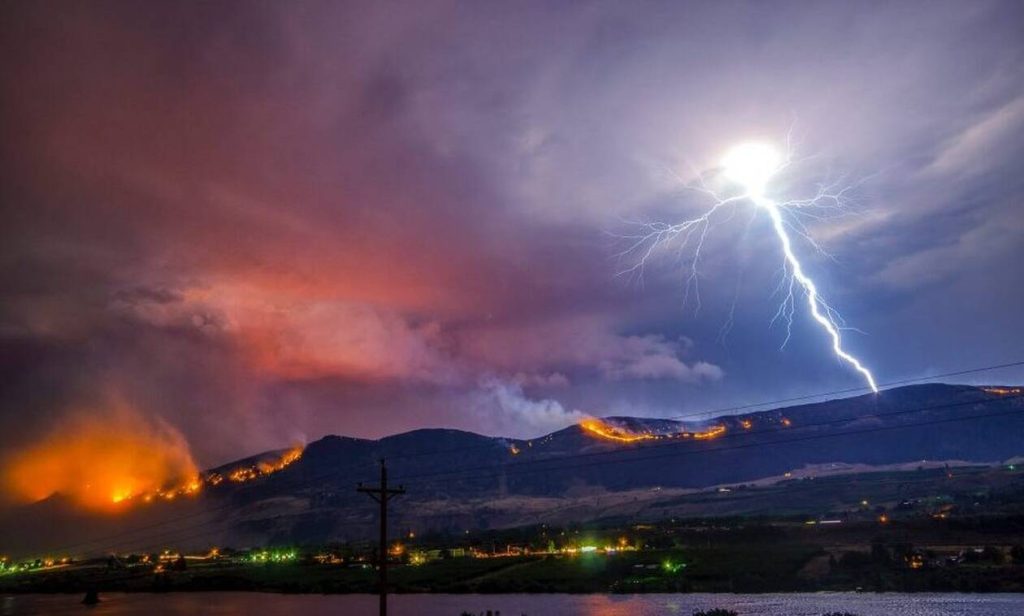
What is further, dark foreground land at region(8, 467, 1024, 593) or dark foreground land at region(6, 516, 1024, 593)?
dark foreground land at region(8, 467, 1024, 593)

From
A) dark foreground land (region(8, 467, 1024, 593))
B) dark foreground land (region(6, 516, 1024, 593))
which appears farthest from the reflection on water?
dark foreground land (region(8, 467, 1024, 593))

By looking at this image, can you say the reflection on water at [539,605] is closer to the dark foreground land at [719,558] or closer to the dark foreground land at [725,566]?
the dark foreground land at [725,566]

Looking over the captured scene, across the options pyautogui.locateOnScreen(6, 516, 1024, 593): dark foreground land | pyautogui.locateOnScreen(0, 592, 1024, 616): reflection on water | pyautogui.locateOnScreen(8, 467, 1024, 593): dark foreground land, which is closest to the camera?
pyautogui.locateOnScreen(0, 592, 1024, 616): reflection on water

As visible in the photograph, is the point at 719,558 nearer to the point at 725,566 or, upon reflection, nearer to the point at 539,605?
the point at 725,566

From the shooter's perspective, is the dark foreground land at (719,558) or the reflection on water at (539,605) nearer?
the reflection on water at (539,605)

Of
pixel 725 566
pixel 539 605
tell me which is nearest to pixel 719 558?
pixel 725 566

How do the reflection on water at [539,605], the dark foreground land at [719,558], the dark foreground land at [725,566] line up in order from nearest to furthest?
the reflection on water at [539,605] → the dark foreground land at [725,566] → the dark foreground land at [719,558]

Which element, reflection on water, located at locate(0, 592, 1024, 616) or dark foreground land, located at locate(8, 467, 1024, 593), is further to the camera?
dark foreground land, located at locate(8, 467, 1024, 593)

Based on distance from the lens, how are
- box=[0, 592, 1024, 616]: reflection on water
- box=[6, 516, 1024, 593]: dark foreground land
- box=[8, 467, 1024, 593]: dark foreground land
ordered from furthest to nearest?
box=[8, 467, 1024, 593]: dark foreground land < box=[6, 516, 1024, 593]: dark foreground land < box=[0, 592, 1024, 616]: reflection on water

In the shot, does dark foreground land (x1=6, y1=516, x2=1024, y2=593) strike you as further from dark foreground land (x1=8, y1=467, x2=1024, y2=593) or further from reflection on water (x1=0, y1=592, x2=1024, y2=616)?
reflection on water (x1=0, y1=592, x2=1024, y2=616)

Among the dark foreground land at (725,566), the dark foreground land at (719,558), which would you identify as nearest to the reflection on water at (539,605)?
the dark foreground land at (725,566)
